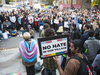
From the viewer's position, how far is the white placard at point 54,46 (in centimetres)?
190

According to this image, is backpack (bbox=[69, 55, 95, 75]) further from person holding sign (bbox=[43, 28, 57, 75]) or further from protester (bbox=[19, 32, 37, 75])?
protester (bbox=[19, 32, 37, 75])

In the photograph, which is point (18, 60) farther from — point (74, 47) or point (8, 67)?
point (74, 47)

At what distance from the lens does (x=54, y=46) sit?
1978 mm

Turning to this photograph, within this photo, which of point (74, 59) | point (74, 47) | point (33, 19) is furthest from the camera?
point (33, 19)

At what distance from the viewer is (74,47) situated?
1.85m

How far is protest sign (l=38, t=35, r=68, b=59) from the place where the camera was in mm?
1883

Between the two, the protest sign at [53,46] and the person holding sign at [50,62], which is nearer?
the protest sign at [53,46]

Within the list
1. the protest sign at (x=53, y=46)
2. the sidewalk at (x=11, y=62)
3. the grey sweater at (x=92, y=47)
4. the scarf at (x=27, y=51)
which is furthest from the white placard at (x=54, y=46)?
the sidewalk at (x=11, y=62)

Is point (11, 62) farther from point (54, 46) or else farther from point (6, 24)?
point (6, 24)

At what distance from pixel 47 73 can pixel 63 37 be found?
4.43ft

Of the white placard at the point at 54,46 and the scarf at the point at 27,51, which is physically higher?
the white placard at the point at 54,46

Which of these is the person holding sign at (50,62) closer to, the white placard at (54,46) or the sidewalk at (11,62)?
the white placard at (54,46)

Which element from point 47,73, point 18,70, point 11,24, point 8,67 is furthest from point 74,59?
point 11,24

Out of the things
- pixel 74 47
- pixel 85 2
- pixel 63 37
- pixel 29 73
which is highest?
pixel 85 2
